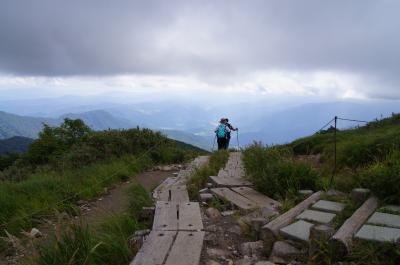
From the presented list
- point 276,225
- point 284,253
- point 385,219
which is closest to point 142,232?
point 276,225

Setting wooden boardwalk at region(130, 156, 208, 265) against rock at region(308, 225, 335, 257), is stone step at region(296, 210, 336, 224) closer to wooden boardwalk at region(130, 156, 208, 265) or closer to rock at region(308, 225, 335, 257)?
rock at region(308, 225, 335, 257)

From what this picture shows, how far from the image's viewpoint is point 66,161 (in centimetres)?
1441

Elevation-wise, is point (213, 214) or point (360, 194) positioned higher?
point (360, 194)

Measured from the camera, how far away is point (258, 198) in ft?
24.4

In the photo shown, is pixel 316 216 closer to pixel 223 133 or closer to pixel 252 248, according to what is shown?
pixel 252 248

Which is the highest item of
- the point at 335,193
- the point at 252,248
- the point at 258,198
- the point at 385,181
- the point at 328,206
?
the point at 385,181

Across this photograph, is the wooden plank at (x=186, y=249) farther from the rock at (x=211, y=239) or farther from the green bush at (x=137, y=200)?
the green bush at (x=137, y=200)

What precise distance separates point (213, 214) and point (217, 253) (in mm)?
1697

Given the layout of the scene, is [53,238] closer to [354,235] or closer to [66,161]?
[354,235]

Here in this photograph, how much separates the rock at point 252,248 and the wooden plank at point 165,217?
931 mm

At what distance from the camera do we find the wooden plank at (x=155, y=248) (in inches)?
170

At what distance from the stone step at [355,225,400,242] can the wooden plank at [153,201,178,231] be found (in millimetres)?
2323

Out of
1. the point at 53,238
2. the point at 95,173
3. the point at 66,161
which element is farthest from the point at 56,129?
the point at 53,238

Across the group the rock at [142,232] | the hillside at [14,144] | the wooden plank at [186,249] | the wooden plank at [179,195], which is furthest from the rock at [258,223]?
the hillside at [14,144]
